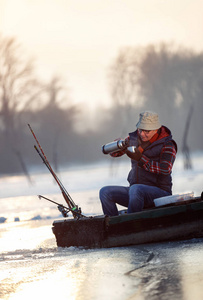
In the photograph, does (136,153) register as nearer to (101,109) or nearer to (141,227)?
(141,227)

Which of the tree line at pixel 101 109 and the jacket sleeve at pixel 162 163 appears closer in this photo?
the jacket sleeve at pixel 162 163

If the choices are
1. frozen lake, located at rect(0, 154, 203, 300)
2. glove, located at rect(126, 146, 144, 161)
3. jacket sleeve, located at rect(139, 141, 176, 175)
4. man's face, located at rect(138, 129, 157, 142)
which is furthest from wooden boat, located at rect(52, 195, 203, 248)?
man's face, located at rect(138, 129, 157, 142)

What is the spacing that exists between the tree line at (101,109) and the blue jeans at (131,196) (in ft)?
115

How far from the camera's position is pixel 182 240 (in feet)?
23.2

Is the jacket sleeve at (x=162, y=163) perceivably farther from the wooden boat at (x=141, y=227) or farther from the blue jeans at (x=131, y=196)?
the wooden boat at (x=141, y=227)

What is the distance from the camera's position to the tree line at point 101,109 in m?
46.1

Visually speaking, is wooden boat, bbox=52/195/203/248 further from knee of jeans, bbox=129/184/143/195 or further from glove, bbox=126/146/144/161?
glove, bbox=126/146/144/161

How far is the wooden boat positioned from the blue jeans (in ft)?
0.66

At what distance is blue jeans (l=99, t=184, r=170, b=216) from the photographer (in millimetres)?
7141

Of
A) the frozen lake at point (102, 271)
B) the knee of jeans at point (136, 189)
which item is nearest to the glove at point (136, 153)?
the knee of jeans at point (136, 189)

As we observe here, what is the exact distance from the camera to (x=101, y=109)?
4766 cm

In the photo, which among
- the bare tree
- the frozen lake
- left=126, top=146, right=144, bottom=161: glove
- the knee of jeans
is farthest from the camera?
the bare tree

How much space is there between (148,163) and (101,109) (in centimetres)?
4075

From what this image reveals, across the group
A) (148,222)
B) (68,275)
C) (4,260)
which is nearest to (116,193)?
(148,222)
